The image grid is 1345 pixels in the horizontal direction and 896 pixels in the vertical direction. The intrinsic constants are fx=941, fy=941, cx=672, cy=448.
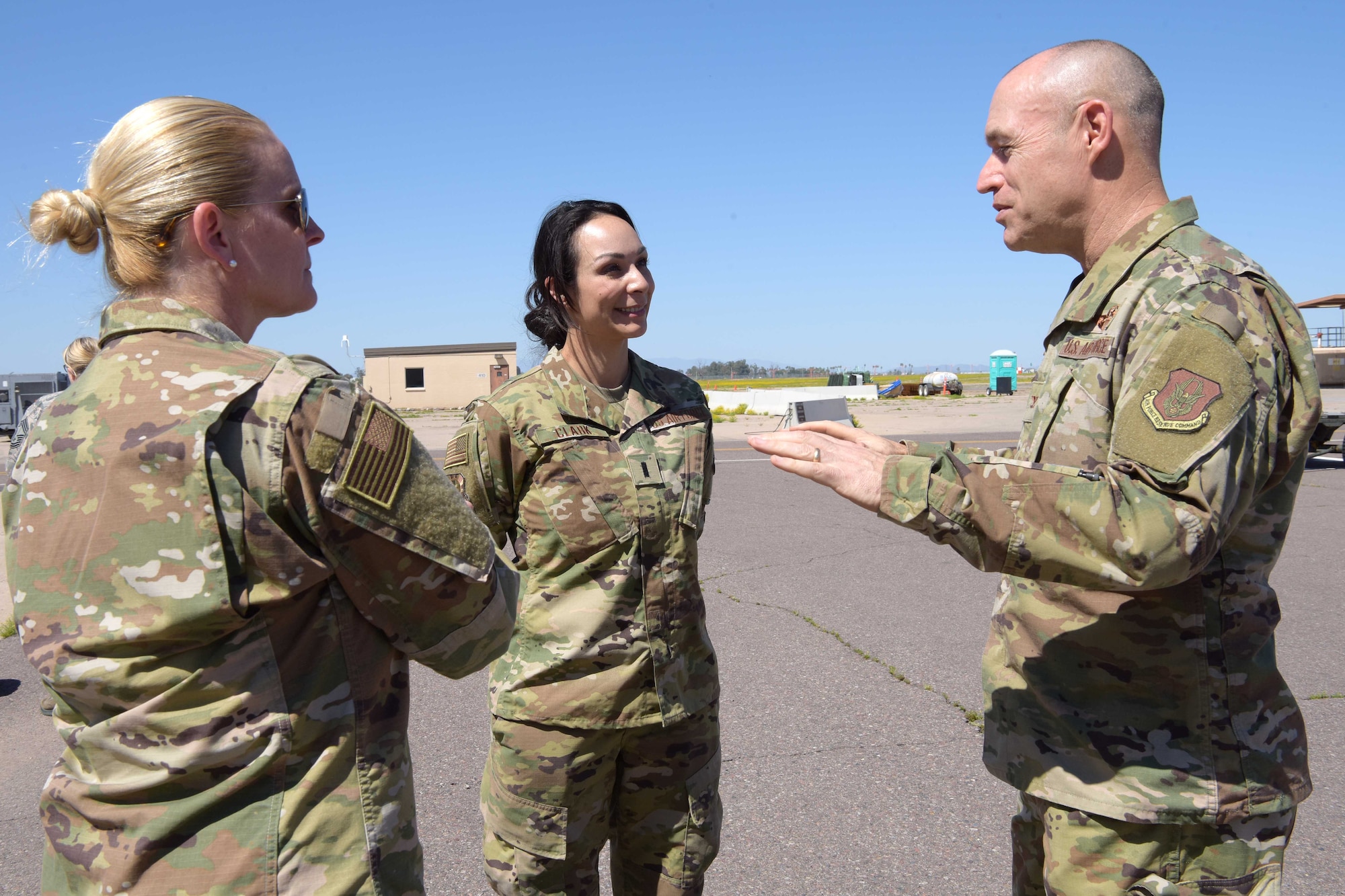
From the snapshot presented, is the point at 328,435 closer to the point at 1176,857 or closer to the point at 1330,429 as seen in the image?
the point at 1176,857

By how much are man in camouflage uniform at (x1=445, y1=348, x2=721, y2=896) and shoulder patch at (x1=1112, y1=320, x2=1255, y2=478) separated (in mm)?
1385

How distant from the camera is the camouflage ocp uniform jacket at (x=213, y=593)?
1403mm

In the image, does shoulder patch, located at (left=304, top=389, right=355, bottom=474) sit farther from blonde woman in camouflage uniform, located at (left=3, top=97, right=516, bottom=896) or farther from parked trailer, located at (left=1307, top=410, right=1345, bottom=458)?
parked trailer, located at (left=1307, top=410, right=1345, bottom=458)

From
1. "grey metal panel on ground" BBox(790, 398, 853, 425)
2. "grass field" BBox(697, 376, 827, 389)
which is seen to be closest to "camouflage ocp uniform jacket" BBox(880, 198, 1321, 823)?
"grey metal panel on ground" BBox(790, 398, 853, 425)

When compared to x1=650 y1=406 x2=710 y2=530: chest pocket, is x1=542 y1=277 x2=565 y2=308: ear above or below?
above

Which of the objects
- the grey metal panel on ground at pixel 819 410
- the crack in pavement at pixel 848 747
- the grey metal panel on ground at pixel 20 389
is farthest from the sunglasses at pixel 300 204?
the grey metal panel on ground at pixel 20 389

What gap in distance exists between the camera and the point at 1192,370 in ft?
5.39

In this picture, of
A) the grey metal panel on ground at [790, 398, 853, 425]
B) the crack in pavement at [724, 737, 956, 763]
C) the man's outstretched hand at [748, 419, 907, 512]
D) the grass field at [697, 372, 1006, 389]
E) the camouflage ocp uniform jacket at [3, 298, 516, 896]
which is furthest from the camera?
the grass field at [697, 372, 1006, 389]

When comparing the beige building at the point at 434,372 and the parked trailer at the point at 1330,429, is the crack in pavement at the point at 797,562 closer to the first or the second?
the parked trailer at the point at 1330,429

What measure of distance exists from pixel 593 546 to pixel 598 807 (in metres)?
0.73

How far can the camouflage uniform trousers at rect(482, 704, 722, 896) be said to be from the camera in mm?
2568

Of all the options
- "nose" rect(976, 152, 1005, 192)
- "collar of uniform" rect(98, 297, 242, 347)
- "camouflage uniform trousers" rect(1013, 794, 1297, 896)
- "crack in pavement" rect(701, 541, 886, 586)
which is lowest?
"crack in pavement" rect(701, 541, 886, 586)

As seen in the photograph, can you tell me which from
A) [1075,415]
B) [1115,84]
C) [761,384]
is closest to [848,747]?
[1075,415]

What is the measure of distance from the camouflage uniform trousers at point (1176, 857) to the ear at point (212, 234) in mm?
1964
